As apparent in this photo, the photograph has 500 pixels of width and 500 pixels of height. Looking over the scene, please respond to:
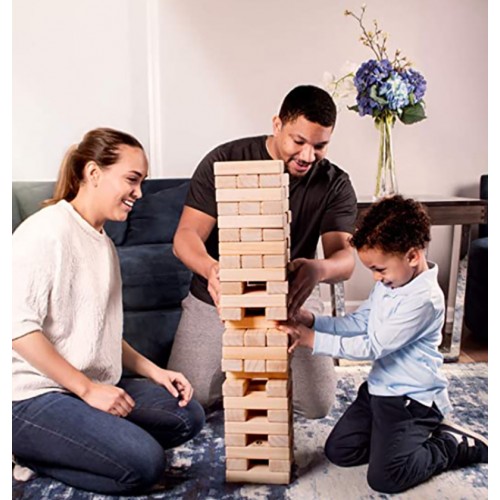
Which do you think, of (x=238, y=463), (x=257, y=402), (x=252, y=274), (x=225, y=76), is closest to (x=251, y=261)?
(x=252, y=274)

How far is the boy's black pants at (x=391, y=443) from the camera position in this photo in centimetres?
109

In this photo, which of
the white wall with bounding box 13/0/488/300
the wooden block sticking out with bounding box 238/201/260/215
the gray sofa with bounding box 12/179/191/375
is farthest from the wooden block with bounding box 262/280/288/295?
the white wall with bounding box 13/0/488/300

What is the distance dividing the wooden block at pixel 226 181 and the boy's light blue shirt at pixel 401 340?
29 centimetres

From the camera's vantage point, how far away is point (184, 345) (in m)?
1.46

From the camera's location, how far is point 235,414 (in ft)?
3.49

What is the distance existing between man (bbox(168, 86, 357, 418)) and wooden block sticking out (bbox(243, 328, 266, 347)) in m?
0.19

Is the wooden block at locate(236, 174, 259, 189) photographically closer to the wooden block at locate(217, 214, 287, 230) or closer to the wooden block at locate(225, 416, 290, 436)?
the wooden block at locate(217, 214, 287, 230)

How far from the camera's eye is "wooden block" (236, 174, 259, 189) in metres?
0.97

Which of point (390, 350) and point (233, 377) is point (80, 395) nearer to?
point (233, 377)

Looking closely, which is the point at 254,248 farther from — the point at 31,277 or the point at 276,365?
the point at 31,277

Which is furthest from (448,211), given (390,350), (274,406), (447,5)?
(274,406)

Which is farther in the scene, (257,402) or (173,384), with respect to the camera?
(173,384)

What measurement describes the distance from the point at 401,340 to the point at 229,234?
1.13 feet

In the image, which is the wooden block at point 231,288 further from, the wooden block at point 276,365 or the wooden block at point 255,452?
the wooden block at point 255,452
